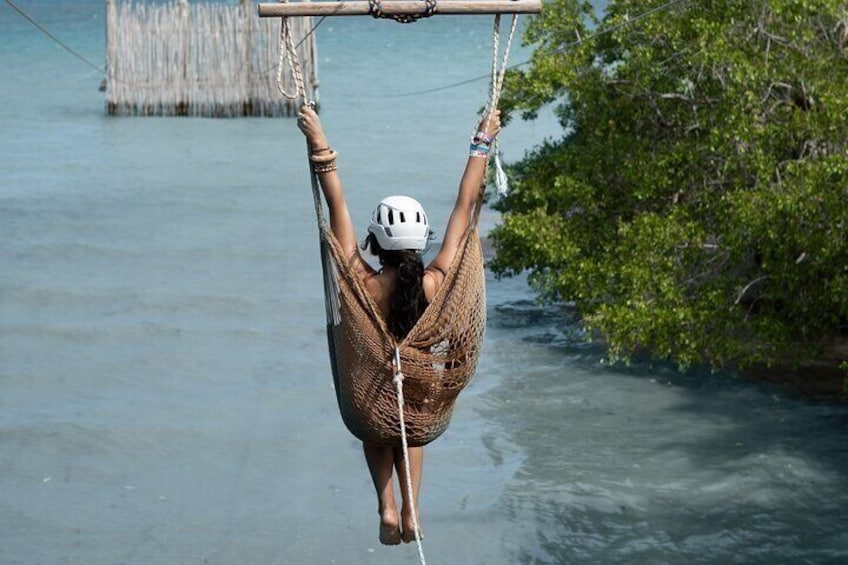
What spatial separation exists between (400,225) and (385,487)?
897 mm

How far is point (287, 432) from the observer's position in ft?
33.4

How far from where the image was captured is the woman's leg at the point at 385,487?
16.4ft

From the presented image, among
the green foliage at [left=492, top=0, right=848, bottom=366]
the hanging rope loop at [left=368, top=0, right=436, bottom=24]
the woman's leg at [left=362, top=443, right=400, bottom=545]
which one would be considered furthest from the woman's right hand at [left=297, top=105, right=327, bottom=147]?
the green foliage at [left=492, top=0, right=848, bottom=366]

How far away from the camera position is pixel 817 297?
8.83 meters

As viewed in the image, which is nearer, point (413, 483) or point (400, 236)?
point (400, 236)

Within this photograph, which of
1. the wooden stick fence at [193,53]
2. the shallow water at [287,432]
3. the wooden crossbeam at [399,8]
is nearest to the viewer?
the wooden crossbeam at [399,8]

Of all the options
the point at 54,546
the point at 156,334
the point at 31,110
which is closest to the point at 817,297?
the point at 54,546

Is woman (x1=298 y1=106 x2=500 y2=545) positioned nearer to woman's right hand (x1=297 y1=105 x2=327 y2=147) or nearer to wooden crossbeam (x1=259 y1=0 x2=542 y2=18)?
woman's right hand (x1=297 y1=105 x2=327 y2=147)

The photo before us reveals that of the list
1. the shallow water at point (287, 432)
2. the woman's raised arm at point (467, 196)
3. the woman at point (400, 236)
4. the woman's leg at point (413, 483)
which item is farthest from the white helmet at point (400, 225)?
the shallow water at point (287, 432)

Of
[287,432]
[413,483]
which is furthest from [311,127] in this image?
[287,432]

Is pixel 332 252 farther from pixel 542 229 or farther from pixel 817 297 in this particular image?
pixel 542 229

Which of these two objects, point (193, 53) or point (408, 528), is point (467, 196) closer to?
point (408, 528)

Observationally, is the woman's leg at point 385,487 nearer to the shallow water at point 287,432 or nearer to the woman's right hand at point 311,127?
the woman's right hand at point 311,127

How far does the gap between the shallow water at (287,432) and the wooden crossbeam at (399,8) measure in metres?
4.07
